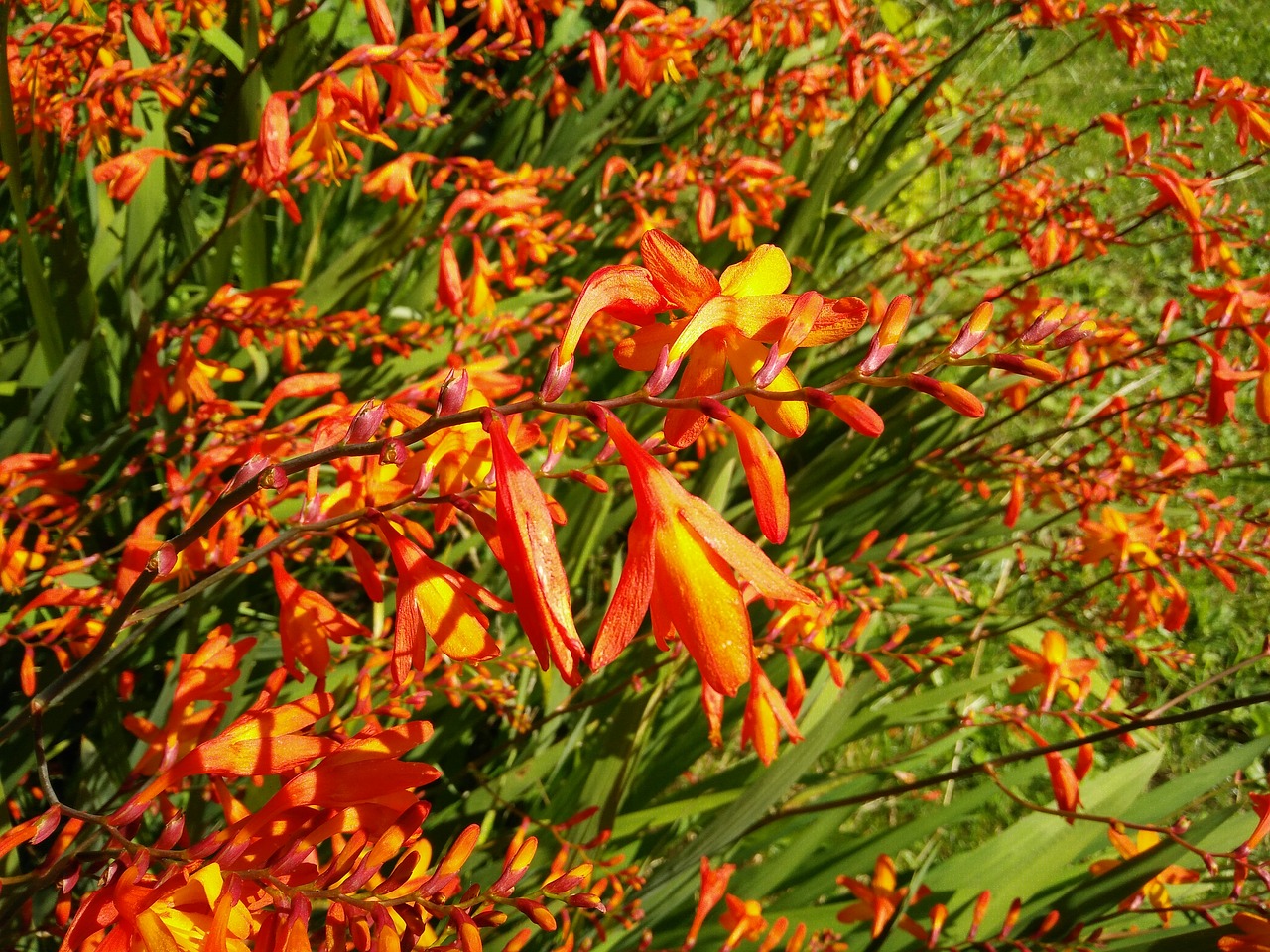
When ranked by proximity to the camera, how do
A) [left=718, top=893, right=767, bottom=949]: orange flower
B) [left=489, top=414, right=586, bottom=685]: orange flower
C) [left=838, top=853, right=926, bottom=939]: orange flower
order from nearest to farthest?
[left=489, top=414, right=586, bottom=685]: orange flower < [left=718, top=893, right=767, bottom=949]: orange flower < [left=838, top=853, right=926, bottom=939]: orange flower

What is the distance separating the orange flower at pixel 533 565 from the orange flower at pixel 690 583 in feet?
0.08

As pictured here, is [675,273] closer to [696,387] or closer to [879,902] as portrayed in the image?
[696,387]

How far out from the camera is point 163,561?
67cm

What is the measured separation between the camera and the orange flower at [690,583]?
0.56 metres

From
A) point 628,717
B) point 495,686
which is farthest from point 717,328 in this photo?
point 628,717

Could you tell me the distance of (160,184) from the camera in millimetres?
1806

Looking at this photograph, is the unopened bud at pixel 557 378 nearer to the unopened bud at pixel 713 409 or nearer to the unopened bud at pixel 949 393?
the unopened bud at pixel 713 409

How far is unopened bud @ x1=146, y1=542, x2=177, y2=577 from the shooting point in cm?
67

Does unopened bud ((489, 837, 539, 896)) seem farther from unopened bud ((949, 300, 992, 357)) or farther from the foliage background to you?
unopened bud ((949, 300, 992, 357))

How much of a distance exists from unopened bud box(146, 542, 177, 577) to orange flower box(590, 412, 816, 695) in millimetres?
331

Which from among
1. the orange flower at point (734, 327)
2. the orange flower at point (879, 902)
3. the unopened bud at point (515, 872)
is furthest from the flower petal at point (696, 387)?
the orange flower at point (879, 902)

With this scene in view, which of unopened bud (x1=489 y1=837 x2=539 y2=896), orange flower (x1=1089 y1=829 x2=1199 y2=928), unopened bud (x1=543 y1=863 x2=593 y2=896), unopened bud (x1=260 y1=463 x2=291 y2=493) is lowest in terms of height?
orange flower (x1=1089 y1=829 x2=1199 y2=928)

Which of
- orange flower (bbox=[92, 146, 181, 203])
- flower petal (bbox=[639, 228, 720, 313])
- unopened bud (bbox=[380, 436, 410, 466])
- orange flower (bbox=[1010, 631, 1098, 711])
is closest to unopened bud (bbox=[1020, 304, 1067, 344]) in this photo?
flower petal (bbox=[639, 228, 720, 313])

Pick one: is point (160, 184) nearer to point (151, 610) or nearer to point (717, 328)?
point (151, 610)
